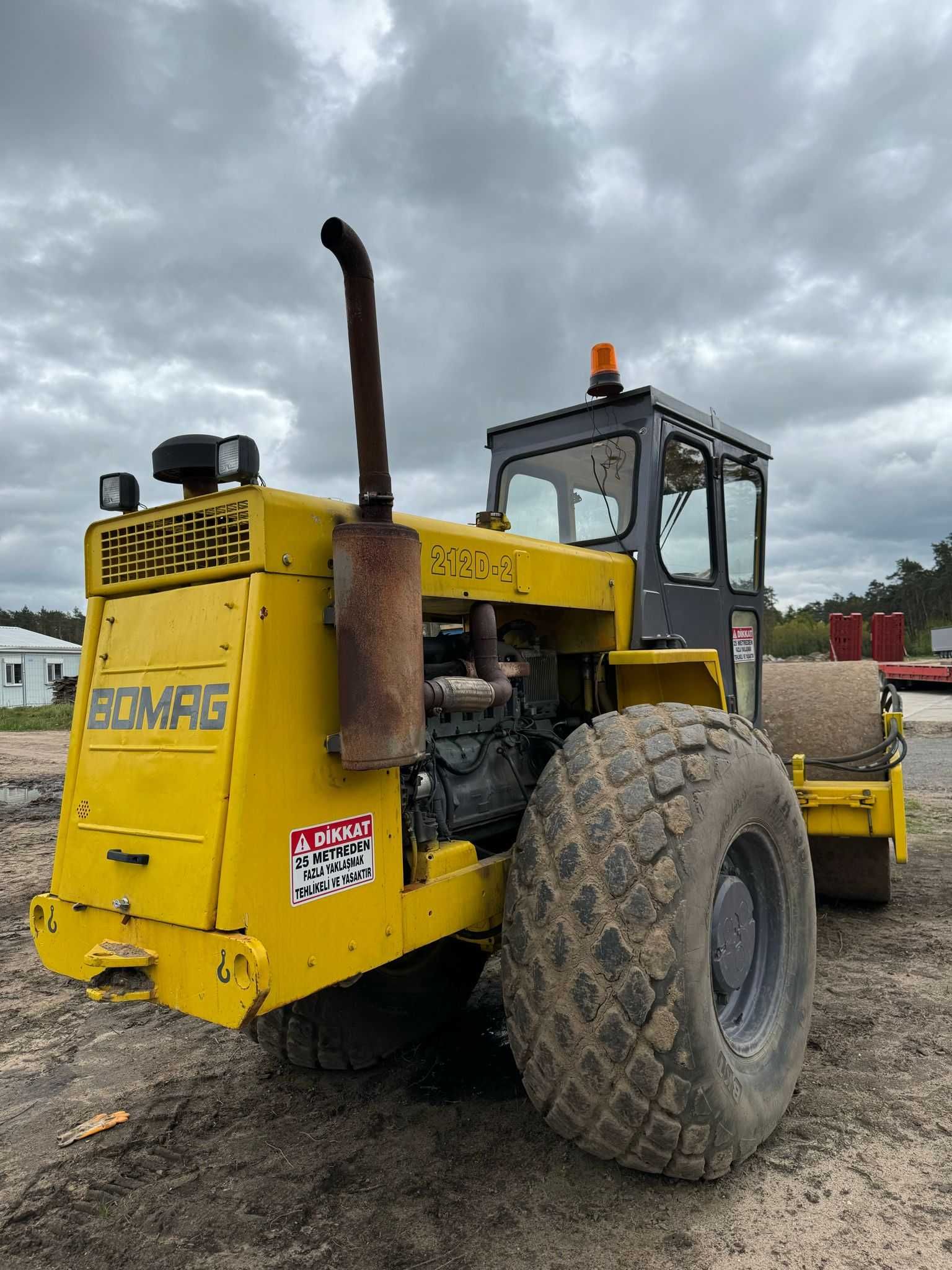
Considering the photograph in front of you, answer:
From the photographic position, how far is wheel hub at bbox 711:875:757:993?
9.33ft

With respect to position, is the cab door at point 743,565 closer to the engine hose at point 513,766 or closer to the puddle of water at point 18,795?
the engine hose at point 513,766

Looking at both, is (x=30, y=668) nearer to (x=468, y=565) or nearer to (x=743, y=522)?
(x=743, y=522)

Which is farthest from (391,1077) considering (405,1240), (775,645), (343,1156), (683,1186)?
(775,645)

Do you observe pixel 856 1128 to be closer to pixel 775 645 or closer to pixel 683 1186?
pixel 683 1186

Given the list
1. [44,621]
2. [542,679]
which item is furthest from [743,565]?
[44,621]

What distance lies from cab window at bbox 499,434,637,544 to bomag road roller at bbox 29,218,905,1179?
818 millimetres

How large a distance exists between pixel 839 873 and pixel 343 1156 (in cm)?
354

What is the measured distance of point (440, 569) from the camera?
9.51ft

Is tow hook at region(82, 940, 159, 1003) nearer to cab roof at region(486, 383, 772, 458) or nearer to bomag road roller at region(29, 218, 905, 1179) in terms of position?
bomag road roller at region(29, 218, 905, 1179)

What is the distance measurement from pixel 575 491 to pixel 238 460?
231cm

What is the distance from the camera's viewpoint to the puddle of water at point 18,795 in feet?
36.3

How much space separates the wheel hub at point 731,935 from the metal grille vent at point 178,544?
1764 millimetres

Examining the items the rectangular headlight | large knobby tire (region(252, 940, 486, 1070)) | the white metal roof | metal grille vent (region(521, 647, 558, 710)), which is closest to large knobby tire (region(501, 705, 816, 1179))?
metal grille vent (region(521, 647, 558, 710))

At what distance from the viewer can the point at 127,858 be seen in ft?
7.97
